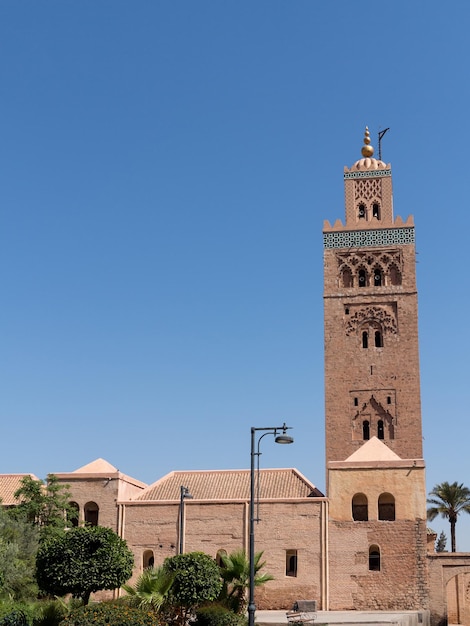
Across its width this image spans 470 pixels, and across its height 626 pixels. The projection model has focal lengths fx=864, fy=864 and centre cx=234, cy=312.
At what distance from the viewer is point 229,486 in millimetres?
32812

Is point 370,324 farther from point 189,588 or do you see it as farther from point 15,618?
point 15,618

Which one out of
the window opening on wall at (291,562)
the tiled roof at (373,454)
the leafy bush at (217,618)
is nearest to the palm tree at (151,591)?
the leafy bush at (217,618)

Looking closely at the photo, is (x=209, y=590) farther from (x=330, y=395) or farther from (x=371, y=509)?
(x=330, y=395)

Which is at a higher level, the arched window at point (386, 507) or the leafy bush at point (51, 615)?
the arched window at point (386, 507)

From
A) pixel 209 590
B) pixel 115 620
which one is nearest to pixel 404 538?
pixel 209 590

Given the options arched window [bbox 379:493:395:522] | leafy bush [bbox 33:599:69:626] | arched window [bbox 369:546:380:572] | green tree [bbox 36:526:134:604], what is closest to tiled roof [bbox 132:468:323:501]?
arched window [bbox 379:493:395:522]

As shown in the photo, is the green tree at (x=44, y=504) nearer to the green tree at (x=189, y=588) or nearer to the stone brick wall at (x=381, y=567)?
the stone brick wall at (x=381, y=567)

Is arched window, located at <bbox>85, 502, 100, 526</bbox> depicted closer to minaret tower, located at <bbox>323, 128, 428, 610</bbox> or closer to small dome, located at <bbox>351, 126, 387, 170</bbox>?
minaret tower, located at <bbox>323, 128, 428, 610</bbox>

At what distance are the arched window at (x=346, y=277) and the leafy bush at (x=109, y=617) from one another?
24.9m

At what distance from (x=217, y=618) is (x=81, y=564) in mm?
3415

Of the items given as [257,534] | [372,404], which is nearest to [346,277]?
[372,404]

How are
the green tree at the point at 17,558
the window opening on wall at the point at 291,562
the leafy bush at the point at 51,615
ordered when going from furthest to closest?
the window opening on wall at the point at 291,562 → the green tree at the point at 17,558 → the leafy bush at the point at 51,615

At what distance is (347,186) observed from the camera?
40656 millimetres

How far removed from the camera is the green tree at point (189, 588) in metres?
20.1
